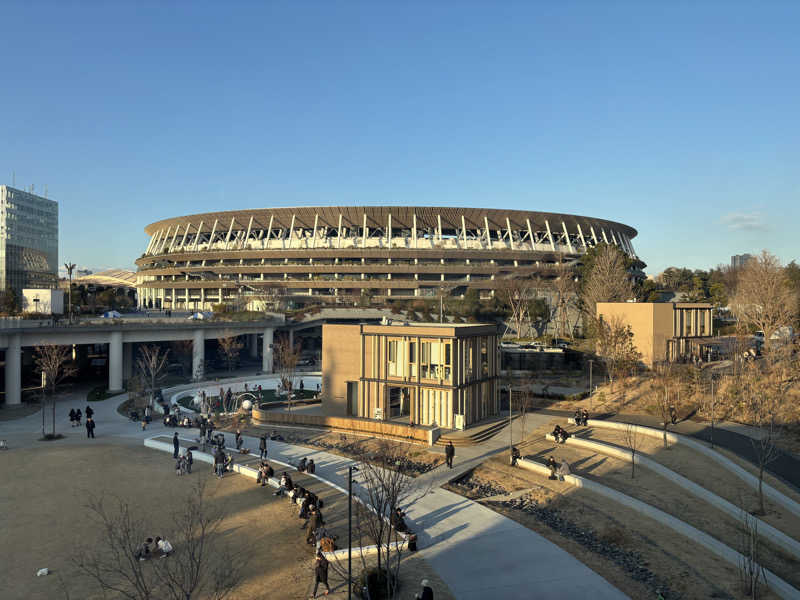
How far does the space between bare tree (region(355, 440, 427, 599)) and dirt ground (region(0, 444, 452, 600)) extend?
2.24ft

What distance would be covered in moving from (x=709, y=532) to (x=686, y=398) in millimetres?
20911

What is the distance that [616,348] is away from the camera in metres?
45.9

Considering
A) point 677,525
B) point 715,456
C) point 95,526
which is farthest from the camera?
point 715,456

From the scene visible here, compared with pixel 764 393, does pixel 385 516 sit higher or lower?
lower

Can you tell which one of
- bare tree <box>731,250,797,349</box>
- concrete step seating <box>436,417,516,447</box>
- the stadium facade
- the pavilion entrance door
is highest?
the stadium facade

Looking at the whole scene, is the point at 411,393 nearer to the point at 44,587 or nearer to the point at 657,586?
the point at 657,586

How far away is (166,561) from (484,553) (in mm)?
9957

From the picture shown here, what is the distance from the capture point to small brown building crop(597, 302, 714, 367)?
50250mm

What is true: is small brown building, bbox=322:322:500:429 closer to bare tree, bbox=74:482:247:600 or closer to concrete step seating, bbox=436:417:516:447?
concrete step seating, bbox=436:417:516:447

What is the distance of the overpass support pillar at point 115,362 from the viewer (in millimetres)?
48688

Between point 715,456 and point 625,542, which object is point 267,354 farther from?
point 625,542

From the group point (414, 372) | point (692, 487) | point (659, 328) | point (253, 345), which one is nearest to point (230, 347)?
point (253, 345)

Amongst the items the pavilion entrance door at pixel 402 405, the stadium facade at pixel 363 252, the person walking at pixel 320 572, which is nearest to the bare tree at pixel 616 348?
the pavilion entrance door at pixel 402 405

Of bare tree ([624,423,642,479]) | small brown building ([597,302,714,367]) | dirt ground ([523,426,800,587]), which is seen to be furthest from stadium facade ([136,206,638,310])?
dirt ground ([523,426,800,587])
